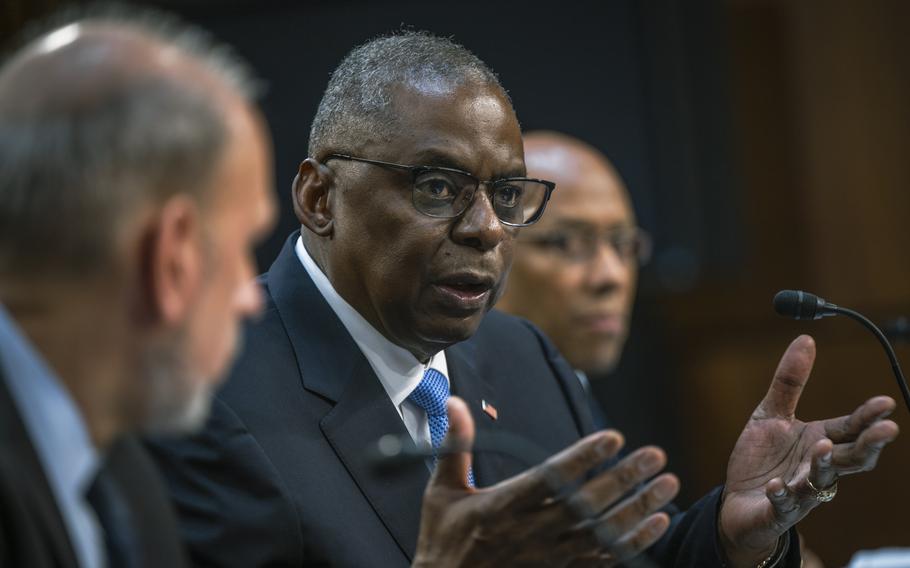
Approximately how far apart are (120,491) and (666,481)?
73cm

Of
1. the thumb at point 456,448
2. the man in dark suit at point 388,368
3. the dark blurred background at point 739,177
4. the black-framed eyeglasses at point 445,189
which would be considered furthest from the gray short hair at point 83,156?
the dark blurred background at point 739,177

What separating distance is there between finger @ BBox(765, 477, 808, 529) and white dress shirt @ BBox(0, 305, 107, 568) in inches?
45.7

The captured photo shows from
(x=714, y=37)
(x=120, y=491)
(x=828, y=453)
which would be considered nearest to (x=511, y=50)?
(x=714, y=37)

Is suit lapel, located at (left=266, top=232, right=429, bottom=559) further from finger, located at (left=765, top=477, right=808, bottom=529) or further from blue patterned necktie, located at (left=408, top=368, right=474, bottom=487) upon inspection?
finger, located at (left=765, top=477, right=808, bottom=529)

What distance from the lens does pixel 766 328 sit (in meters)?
5.29

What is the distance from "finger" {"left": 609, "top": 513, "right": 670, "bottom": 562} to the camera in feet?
5.68

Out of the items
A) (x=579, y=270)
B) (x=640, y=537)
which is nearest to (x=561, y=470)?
(x=640, y=537)

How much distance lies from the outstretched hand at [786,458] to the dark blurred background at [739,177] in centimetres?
230

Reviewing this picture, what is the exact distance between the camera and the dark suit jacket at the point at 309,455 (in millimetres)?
1899

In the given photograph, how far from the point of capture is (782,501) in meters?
2.07

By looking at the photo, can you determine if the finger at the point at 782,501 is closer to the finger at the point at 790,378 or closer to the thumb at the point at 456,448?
the finger at the point at 790,378

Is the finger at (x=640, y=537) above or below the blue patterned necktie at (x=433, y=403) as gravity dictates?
below

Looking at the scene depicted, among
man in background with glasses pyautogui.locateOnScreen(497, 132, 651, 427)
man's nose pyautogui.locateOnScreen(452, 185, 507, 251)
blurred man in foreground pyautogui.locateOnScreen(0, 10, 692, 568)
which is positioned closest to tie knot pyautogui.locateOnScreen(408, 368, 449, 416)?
man's nose pyautogui.locateOnScreen(452, 185, 507, 251)

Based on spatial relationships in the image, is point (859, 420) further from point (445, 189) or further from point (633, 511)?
point (445, 189)
